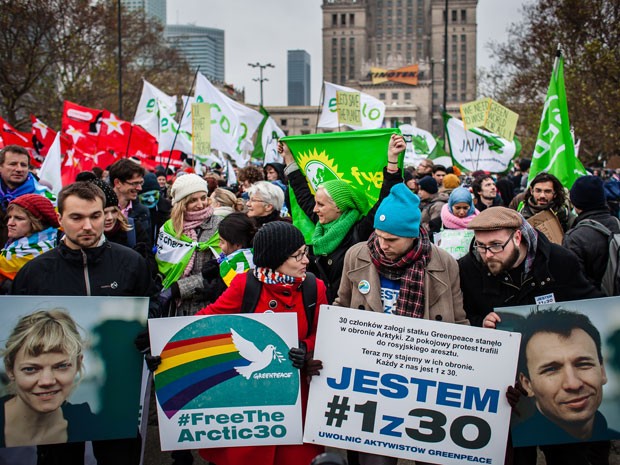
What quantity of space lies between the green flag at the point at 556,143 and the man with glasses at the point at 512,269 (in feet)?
12.1

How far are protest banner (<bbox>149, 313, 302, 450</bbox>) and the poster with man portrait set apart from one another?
1104 millimetres

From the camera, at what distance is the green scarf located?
160 inches

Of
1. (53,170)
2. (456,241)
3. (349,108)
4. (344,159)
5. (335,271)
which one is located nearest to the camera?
(335,271)

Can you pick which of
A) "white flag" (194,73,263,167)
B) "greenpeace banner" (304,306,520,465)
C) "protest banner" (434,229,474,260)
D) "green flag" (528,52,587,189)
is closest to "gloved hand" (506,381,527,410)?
"greenpeace banner" (304,306,520,465)

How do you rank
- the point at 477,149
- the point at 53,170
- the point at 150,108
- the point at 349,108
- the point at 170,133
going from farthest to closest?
the point at 150,108 → the point at 170,133 → the point at 477,149 → the point at 349,108 → the point at 53,170

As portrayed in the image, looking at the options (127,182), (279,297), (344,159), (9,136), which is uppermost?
(9,136)

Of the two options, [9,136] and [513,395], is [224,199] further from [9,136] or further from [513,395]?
[9,136]

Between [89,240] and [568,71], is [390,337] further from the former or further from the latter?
[568,71]

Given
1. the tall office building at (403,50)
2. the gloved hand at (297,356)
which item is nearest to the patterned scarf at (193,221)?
the gloved hand at (297,356)

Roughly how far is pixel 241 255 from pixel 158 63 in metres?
33.6

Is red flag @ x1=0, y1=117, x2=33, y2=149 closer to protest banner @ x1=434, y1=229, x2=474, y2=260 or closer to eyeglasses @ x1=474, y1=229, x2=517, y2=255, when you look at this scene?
protest banner @ x1=434, y1=229, x2=474, y2=260

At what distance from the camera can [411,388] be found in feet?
10.0

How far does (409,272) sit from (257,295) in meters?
0.78

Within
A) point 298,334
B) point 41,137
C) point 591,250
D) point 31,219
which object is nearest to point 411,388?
point 298,334
